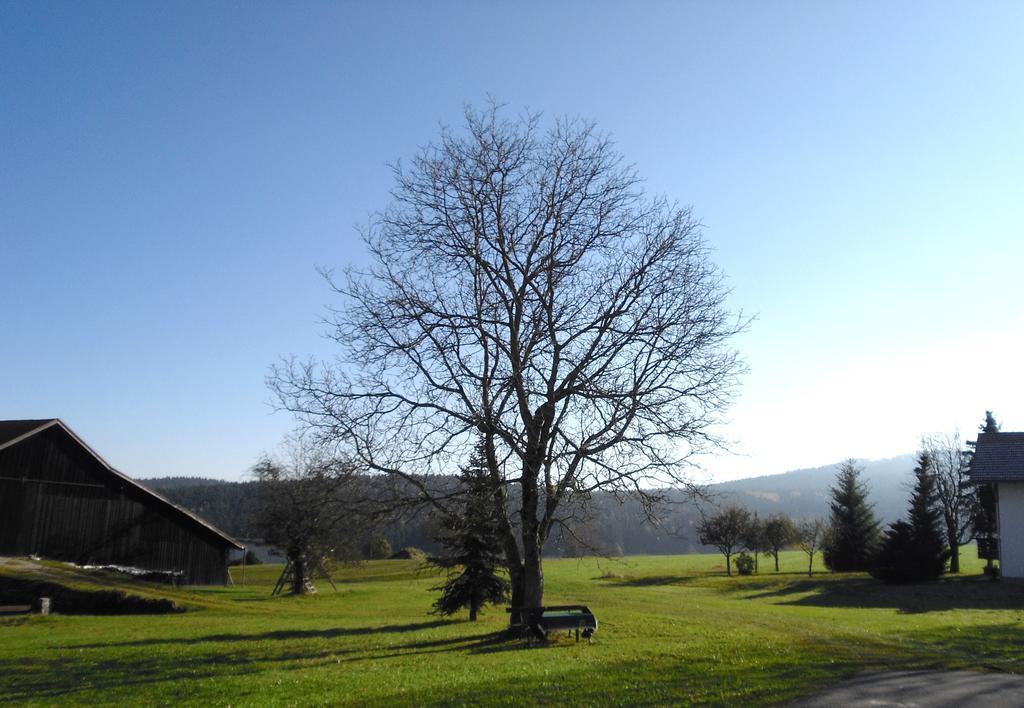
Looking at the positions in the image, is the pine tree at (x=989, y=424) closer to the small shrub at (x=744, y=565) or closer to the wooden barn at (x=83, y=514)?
the small shrub at (x=744, y=565)

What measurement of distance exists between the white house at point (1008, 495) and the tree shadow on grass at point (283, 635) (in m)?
26.9

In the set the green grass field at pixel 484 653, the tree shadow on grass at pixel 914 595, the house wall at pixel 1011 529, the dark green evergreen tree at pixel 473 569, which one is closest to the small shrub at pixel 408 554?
the tree shadow on grass at pixel 914 595

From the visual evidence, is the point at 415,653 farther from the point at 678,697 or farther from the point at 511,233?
the point at 511,233

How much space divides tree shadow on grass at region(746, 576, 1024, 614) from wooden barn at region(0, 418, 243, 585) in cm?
3232

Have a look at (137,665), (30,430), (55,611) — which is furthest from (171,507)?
(137,665)

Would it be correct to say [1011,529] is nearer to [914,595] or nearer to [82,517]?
[914,595]

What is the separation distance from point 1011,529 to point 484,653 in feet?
97.7

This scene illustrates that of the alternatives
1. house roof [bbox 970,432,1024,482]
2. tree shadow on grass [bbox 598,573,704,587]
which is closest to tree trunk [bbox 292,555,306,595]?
tree shadow on grass [bbox 598,573,704,587]

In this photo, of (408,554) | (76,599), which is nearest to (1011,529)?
(76,599)

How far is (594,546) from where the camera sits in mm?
18672

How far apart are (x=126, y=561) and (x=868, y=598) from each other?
38.1 meters

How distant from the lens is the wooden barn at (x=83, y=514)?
36344mm

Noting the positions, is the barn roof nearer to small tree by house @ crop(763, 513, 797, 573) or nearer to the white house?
small tree by house @ crop(763, 513, 797, 573)

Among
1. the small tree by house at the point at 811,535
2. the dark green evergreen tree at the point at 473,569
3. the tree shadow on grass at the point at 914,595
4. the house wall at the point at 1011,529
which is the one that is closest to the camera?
the dark green evergreen tree at the point at 473,569
